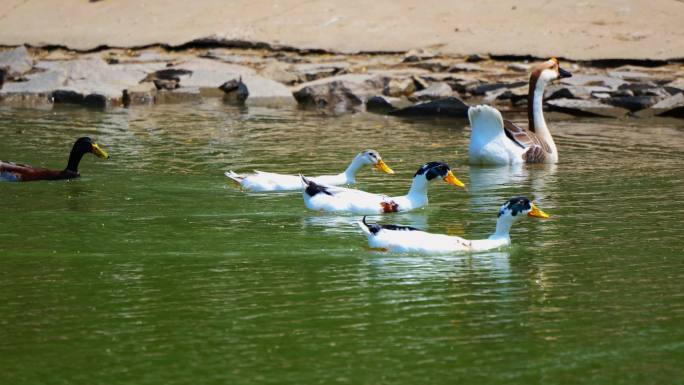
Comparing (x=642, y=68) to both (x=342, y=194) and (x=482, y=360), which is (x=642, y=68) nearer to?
(x=342, y=194)

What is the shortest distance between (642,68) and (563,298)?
43.4ft

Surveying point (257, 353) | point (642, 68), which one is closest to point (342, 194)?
point (257, 353)

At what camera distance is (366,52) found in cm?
2375

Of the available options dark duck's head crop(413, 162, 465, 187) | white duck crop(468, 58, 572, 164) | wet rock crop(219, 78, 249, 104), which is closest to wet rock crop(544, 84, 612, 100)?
white duck crop(468, 58, 572, 164)

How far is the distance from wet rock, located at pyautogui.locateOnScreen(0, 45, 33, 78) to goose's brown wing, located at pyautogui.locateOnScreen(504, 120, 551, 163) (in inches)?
462

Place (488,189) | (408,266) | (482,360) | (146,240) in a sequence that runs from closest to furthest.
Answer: (482,360) < (408,266) < (146,240) < (488,189)

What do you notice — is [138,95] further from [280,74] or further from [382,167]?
[382,167]

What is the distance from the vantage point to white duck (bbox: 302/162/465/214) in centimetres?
1185

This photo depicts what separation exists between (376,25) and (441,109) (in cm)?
483

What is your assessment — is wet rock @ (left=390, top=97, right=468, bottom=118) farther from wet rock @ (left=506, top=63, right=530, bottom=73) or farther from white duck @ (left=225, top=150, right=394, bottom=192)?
white duck @ (left=225, top=150, right=394, bottom=192)

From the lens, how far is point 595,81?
20.5m

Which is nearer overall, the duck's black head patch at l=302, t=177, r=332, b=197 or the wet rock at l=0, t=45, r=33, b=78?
the duck's black head patch at l=302, t=177, r=332, b=197

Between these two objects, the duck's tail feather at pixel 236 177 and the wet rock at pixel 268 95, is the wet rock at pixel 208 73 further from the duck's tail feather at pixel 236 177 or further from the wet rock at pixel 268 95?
the duck's tail feather at pixel 236 177

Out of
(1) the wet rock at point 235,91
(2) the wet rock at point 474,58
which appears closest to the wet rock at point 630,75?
(2) the wet rock at point 474,58
